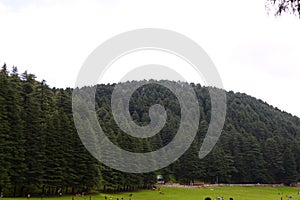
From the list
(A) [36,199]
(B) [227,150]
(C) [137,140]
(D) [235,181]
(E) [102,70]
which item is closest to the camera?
(E) [102,70]

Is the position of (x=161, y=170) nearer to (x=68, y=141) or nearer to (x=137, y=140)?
(x=137, y=140)

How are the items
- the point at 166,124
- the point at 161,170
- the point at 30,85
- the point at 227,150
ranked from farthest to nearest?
the point at 166,124 < the point at 227,150 < the point at 161,170 < the point at 30,85

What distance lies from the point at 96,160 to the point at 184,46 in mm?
24994

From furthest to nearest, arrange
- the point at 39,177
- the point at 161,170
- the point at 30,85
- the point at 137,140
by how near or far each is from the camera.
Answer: the point at 161,170
the point at 137,140
the point at 30,85
the point at 39,177

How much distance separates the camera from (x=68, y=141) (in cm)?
5803

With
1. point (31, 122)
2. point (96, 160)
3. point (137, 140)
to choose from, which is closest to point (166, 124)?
point (137, 140)

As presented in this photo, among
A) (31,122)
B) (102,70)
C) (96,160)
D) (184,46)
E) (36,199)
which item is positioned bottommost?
(36,199)

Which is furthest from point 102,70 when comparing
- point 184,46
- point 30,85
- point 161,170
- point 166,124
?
point 166,124

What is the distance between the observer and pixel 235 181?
104750 millimetres

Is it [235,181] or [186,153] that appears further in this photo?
[235,181]

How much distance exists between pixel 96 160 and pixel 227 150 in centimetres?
6113

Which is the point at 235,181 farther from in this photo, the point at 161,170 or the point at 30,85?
the point at 30,85

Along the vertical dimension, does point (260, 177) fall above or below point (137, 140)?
below

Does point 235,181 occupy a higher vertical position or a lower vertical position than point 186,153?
lower
